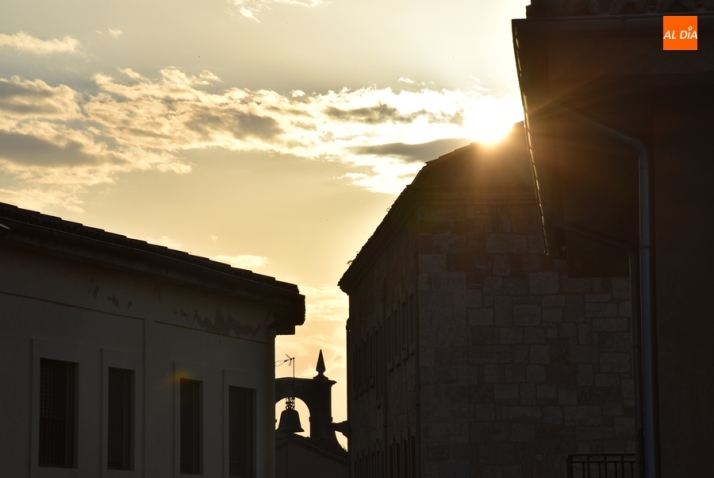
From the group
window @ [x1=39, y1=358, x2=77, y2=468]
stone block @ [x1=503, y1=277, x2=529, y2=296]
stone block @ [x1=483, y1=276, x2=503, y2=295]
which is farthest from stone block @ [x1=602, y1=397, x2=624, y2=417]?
window @ [x1=39, y1=358, x2=77, y2=468]

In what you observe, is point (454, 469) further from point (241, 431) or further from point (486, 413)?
point (241, 431)

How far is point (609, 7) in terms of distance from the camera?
706 centimetres

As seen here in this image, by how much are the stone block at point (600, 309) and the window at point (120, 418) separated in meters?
11.2

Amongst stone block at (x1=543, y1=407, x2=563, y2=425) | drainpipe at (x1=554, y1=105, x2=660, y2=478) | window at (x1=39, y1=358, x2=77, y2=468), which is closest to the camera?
drainpipe at (x1=554, y1=105, x2=660, y2=478)

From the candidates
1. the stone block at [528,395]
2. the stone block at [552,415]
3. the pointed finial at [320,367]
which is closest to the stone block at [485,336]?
the stone block at [528,395]

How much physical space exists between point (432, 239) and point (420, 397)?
327 cm

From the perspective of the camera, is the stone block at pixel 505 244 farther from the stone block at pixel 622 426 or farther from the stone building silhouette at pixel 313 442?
the stone building silhouette at pixel 313 442

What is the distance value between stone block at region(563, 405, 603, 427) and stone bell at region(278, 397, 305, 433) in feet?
113

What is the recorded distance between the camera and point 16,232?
13539mm

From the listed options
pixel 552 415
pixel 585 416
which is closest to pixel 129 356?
pixel 552 415

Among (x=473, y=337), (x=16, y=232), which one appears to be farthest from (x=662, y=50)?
(x=473, y=337)

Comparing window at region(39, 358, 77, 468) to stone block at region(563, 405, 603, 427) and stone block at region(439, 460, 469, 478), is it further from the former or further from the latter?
stone block at region(563, 405, 603, 427)

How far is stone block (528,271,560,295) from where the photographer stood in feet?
80.3

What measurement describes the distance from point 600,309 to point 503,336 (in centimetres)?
203
